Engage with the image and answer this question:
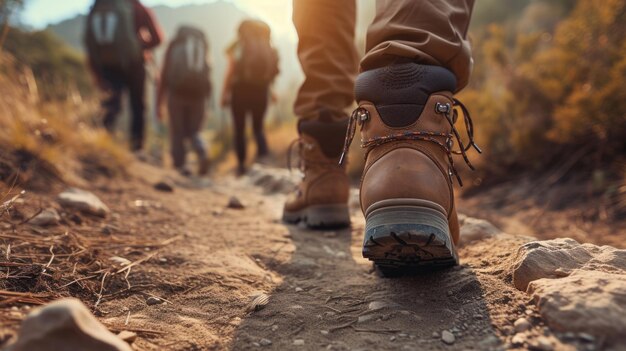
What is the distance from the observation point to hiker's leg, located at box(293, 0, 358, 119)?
1662 millimetres

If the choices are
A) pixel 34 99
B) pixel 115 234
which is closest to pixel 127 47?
pixel 34 99

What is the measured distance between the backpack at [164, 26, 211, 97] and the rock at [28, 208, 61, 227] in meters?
3.97

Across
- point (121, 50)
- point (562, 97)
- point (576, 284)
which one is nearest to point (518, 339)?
point (576, 284)

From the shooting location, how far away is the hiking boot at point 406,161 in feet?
3.04

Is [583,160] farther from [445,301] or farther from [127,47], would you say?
[127,47]

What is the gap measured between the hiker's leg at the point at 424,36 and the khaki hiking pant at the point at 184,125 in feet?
15.1

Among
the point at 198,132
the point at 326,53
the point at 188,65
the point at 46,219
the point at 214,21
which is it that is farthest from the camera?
the point at 214,21

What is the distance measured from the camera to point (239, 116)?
5.32m

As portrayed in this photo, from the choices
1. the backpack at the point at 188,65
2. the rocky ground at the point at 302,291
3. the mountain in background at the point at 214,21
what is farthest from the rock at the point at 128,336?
the mountain in background at the point at 214,21

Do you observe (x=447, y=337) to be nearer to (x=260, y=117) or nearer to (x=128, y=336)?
(x=128, y=336)

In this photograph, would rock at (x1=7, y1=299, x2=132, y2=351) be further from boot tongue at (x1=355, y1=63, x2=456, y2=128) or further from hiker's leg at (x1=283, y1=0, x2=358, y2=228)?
hiker's leg at (x1=283, y1=0, x2=358, y2=228)

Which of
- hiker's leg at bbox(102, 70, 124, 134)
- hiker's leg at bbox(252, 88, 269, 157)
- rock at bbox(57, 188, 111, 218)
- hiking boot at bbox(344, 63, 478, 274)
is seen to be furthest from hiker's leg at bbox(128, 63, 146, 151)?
hiking boot at bbox(344, 63, 478, 274)

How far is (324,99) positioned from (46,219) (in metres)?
1.07

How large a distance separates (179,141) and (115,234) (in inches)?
167
